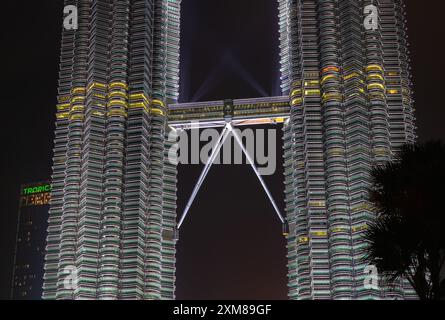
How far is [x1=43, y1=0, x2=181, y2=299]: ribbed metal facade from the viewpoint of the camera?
6781 inches

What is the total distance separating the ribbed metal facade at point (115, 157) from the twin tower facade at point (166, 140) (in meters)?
0.28

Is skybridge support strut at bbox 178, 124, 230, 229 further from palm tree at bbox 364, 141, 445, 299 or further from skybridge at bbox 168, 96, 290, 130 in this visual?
palm tree at bbox 364, 141, 445, 299

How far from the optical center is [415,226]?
24344 mm

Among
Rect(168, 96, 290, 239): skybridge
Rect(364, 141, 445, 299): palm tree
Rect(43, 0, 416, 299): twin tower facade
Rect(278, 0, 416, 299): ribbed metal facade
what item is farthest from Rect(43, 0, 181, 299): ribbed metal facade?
Rect(364, 141, 445, 299): palm tree

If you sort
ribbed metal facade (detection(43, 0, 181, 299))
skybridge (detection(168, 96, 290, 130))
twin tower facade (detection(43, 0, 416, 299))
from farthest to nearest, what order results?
skybridge (detection(168, 96, 290, 130)) → ribbed metal facade (detection(43, 0, 181, 299)) → twin tower facade (detection(43, 0, 416, 299))

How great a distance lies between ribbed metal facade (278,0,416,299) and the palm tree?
138 m

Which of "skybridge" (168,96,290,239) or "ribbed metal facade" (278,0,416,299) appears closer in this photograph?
"ribbed metal facade" (278,0,416,299)

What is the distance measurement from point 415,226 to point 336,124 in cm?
15337

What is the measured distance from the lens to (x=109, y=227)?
174 m

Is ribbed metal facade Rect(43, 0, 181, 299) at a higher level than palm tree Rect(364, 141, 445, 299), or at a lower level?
higher

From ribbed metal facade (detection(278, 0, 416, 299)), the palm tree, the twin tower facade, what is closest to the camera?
the palm tree
